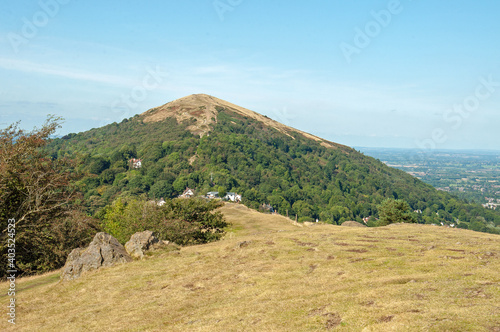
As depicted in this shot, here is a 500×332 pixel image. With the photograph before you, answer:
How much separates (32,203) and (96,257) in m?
14.0

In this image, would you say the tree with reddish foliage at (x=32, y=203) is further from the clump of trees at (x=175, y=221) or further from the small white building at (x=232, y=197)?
the small white building at (x=232, y=197)

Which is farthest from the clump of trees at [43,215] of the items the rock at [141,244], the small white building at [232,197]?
the small white building at [232,197]

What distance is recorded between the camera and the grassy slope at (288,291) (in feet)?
51.8

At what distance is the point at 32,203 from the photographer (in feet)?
135

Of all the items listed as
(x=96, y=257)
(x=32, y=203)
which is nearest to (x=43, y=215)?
(x=32, y=203)

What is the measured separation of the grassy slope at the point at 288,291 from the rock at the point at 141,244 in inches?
82.2

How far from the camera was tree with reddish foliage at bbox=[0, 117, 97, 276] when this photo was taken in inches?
1470

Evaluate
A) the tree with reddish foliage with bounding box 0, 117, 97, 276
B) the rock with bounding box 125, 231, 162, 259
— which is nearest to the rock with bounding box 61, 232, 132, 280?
the rock with bounding box 125, 231, 162, 259

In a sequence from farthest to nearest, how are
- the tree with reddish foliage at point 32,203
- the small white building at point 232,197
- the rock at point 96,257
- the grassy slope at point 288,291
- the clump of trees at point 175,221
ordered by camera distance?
the small white building at point 232,197, the clump of trees at point 175,221, the tree with reddish foliage at point 32,203, the rock at point 96,257, the grassy slope at point 288,291

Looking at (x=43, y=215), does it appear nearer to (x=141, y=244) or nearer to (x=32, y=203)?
(x=32, y=203)

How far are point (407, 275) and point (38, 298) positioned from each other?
28503mm

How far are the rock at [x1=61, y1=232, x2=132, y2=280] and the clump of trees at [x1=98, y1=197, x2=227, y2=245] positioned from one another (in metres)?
13.4

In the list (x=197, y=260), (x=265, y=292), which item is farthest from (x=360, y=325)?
(x=197, y=260)

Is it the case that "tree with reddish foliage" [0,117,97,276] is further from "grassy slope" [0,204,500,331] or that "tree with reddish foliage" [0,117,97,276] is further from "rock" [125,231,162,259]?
"rock" [125,231,162,259]
